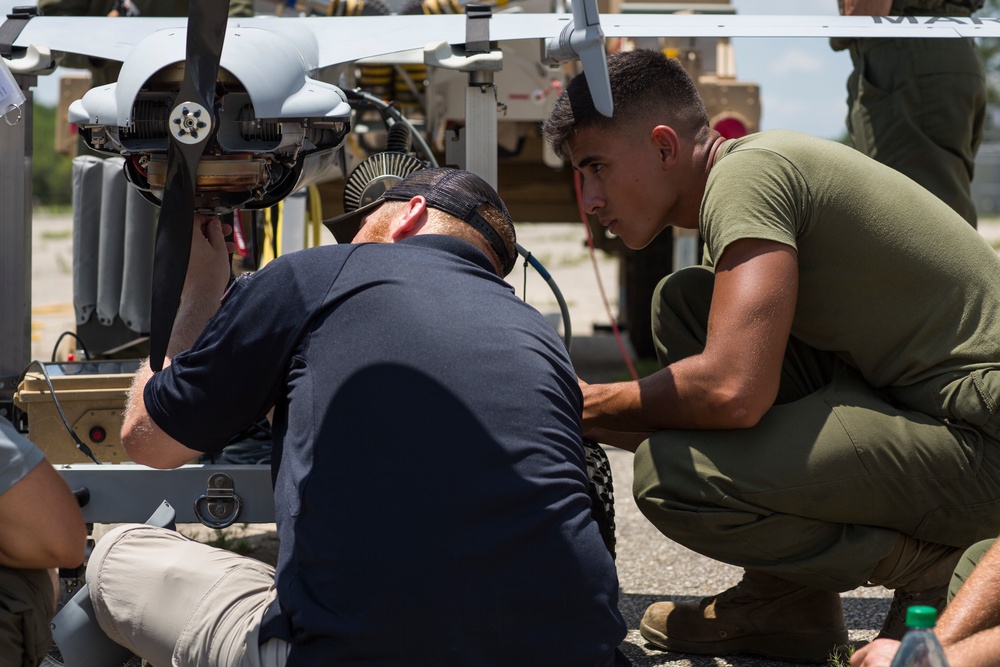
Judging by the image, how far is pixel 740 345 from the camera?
2266 millimetres

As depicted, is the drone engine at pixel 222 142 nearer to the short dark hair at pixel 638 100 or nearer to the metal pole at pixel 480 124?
the metal pole at pixel 480 124

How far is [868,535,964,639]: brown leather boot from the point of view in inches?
97.2

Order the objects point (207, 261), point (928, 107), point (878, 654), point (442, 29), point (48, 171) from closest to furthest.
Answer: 1. point (878, 654)
2. point (207, 261)
3. point (442, 29)
4. point (928, 107)
5. point (48, 171)

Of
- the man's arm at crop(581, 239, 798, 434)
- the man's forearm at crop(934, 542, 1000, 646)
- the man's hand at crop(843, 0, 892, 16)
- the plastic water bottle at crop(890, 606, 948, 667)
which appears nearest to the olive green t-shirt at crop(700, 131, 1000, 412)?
the man's arm at crop(581, 239, 798, 434)

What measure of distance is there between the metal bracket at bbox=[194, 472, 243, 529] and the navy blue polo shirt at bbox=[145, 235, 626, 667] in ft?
2.31

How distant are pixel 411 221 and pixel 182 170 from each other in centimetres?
53

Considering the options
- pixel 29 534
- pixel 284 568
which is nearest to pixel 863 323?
pixel 284 568

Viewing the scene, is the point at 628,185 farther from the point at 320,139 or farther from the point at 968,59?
the point at 968,59

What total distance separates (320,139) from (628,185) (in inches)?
29.2

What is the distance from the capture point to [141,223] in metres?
3.77

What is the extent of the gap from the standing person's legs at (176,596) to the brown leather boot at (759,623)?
113cm

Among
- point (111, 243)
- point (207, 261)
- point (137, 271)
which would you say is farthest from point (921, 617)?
point (111, 243)

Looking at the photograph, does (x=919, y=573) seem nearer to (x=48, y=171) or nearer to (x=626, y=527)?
(x=626, y=527)

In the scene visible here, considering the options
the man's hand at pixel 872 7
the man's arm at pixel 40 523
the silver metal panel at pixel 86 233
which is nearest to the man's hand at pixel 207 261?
the man's arm at pixel 40 523
